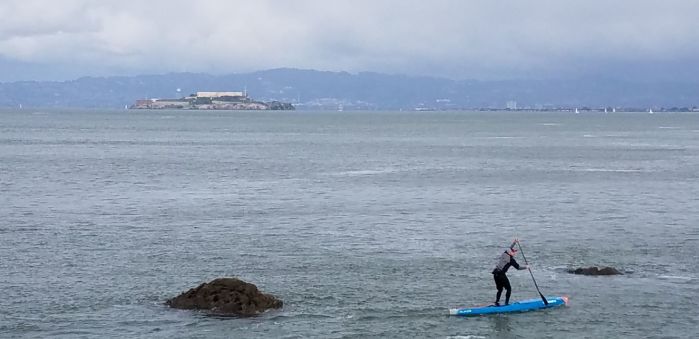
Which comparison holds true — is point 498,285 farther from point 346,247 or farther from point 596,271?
point 346,247

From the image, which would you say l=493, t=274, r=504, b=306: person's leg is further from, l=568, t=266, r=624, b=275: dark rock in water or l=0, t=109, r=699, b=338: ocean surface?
l=568, t=266, r=624, b=275: dark rock in water

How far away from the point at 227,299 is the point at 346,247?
551 inches

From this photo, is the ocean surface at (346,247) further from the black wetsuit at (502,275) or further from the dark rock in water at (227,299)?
the black wetsuit at (502,275)

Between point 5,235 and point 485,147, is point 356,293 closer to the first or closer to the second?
point 5,235

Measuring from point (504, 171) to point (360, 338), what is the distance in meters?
70.4

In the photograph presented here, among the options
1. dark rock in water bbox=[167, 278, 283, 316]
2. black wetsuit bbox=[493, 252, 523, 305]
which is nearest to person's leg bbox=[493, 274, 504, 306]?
black wetsuit bbox=[493, 252, 523, 305]

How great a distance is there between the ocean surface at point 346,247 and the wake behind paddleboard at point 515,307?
39 cm

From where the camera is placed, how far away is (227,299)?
122 ft

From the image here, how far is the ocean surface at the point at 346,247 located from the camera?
35.7 meters

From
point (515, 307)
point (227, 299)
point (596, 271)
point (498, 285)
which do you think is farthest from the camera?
point (596, 271)

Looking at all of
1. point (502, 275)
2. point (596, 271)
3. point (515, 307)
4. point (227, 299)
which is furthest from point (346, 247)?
point (515, 307)

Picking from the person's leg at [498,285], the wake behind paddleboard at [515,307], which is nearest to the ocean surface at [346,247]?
the wake behind paddleboard at [515,307]

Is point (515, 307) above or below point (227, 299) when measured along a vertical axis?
below

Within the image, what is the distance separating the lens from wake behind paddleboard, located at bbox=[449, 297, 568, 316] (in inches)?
1443
